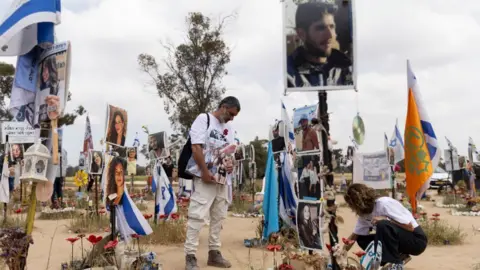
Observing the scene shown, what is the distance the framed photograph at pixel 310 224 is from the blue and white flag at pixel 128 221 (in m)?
→ 1.47

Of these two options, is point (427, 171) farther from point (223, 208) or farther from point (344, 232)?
point (344, 232)

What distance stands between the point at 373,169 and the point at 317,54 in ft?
25.7

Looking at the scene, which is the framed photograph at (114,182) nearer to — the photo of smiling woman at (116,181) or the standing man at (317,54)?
the photo of smiling woman at (116,181)

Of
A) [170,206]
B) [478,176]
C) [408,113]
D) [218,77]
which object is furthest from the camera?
[218,77]

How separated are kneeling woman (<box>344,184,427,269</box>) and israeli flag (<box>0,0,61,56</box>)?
272 centimetres

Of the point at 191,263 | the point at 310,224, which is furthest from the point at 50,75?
the point at 310,224

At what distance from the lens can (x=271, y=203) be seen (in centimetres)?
576

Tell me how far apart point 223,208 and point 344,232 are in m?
3.42

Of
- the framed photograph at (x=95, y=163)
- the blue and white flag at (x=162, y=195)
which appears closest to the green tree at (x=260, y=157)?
the framed photograph at (x=95, y=163)

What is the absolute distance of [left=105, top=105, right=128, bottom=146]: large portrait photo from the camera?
16.9ft

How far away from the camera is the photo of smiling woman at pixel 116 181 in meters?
4.59

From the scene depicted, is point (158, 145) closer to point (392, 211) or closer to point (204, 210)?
point (204, 210)

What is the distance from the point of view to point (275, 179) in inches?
234

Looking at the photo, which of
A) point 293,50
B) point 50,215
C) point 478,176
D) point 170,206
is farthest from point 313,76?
point 478,176
